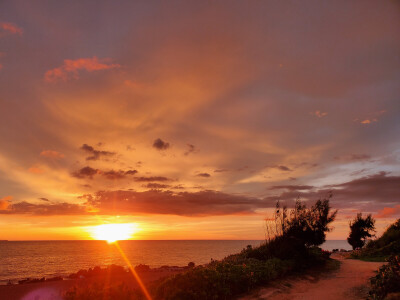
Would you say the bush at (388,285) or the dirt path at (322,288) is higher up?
the bush at (388,285)

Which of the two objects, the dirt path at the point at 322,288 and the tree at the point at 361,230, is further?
the tree at the point at 361,230

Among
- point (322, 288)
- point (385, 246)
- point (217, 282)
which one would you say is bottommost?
point (322, 288)

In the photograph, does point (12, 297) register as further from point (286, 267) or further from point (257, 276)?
point (286, 267)

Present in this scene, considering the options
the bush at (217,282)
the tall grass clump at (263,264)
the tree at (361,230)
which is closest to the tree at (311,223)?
the tall grass clump at (263,264)

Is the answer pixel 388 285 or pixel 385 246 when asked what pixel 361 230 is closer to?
pixel 385 246

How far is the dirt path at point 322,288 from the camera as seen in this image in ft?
39.8

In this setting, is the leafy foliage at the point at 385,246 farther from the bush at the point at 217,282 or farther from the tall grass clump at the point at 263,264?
the bush at the point at 217,282

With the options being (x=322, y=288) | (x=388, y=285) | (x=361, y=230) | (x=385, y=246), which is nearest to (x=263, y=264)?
(x=322, y=288)

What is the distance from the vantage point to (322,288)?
1362cm

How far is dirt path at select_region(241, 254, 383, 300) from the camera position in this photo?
12125 millimetres

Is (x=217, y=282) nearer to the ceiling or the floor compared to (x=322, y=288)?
nearer to the ceiling

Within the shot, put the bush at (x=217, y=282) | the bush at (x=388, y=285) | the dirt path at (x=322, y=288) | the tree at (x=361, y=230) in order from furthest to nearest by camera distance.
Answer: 1. the tree at (x=361, y=230)
2. the dirt path at (x=322, y=288)
3. the bush at (x=217, y=282)
4. the bush at (x=388, y=285)

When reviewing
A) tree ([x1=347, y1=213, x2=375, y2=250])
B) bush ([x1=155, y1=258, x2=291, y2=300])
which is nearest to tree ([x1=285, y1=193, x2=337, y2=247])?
bush ([x1=155, y1=258, x2=291, y2=300])

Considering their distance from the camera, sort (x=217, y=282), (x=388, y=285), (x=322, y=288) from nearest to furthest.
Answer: (x=388, y=285) → (x=217, y=282) → (x=322, y=288)
